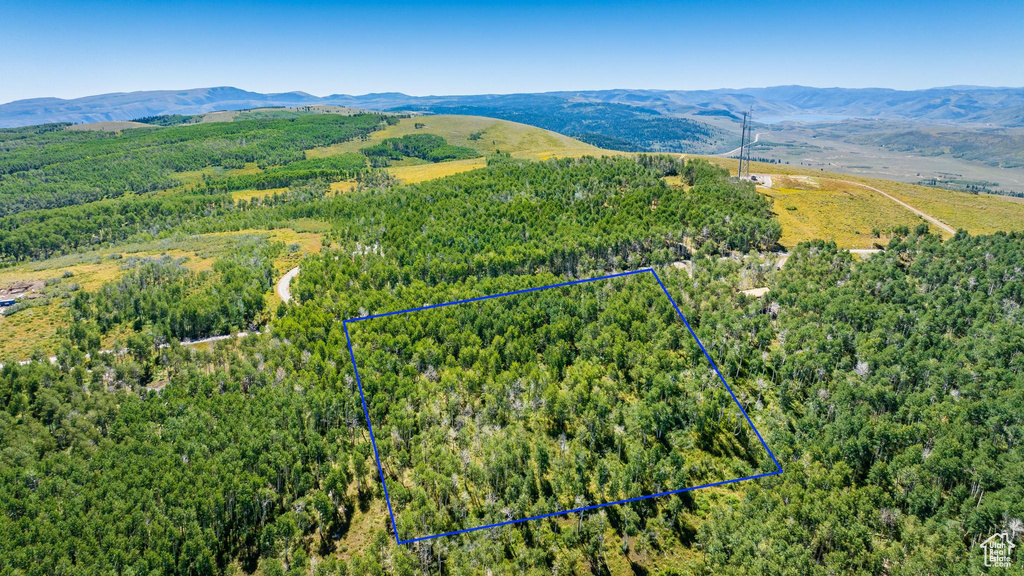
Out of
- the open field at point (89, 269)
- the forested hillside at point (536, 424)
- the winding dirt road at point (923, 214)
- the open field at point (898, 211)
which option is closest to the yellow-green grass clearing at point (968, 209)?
the open field at point (898, 211)

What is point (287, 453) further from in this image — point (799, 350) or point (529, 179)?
point (529, 179)

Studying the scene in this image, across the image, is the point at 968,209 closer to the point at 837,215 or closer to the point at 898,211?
the point at 898,211

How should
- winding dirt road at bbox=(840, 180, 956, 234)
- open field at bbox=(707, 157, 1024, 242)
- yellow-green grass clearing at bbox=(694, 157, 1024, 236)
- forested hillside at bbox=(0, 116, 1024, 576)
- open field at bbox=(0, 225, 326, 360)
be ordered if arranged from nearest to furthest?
forested hillside at bbox=(0, 116, 1024, 576), open field at bbox=(0, 225, 326, 360), yellow-green grass clearing at bbox=(694, 157, 1024, 236), winding dirt road at bbox=(840, 180, 956, 234), open field at bbox=(707, 157, 1024, 242)

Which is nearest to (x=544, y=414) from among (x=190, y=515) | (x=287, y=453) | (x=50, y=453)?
(x=287, y=453)

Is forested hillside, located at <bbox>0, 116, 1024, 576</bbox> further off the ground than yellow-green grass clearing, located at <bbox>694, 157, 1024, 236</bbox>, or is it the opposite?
yellow-green grass clearing, located at <bbox>694, 157, 1024, 236</bbox>

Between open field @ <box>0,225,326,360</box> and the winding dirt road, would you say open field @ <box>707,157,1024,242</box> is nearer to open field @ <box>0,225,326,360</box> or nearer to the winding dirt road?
the winding dirt road

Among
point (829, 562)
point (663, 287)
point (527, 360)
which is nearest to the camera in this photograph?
point (829, 562)

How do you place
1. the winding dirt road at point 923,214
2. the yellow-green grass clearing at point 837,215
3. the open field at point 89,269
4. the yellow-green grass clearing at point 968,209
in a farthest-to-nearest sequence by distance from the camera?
1. the winding dirt road at point 923,214
2. the yellow-green grass clearing at point 837,215
3. the yellow-green grass clearing at point 968,209
4. the open field at point 89,269

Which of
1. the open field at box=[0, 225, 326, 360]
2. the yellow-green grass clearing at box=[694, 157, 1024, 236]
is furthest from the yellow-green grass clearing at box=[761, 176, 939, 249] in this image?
the open field at box=[0, 225, 326, 360]

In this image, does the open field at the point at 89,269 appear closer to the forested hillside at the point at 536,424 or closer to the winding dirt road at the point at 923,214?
the forested hillside at the point at 536,424
